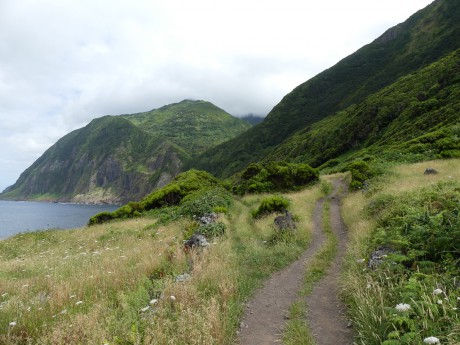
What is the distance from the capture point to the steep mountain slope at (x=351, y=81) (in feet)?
379

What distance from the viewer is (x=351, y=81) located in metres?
149

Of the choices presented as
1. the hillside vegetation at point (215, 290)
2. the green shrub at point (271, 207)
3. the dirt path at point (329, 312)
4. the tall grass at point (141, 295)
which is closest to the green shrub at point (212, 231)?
the tall grass at point (141, 295)

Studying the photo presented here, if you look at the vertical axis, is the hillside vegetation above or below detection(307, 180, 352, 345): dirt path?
above

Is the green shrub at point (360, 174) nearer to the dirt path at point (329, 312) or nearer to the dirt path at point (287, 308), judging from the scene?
the dirt path at point (287, 308)

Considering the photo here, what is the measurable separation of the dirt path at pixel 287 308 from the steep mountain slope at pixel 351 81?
4473 inches

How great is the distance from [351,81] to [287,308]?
159428mm

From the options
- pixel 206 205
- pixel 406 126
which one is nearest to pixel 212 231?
pixel 206 205


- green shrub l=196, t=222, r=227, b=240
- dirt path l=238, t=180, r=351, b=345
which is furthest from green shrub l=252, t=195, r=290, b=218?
dirt path l=238, t=180, r=351, b=345

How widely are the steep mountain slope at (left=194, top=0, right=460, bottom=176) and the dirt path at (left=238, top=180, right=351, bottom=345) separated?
11361 centimetres

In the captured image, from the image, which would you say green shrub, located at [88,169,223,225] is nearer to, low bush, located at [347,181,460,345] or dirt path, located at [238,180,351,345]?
dirt path, located at [238,180,351,345]

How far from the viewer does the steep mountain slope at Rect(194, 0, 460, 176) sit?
11544cm

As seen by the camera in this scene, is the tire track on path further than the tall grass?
Yes

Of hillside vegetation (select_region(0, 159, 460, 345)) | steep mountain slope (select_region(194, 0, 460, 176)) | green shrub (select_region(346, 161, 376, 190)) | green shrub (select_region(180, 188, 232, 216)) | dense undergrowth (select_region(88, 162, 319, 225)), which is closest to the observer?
hillside vegetation (select_region(0, 159, 460, 345))

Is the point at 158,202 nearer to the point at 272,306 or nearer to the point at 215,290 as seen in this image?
the point at 215,290
